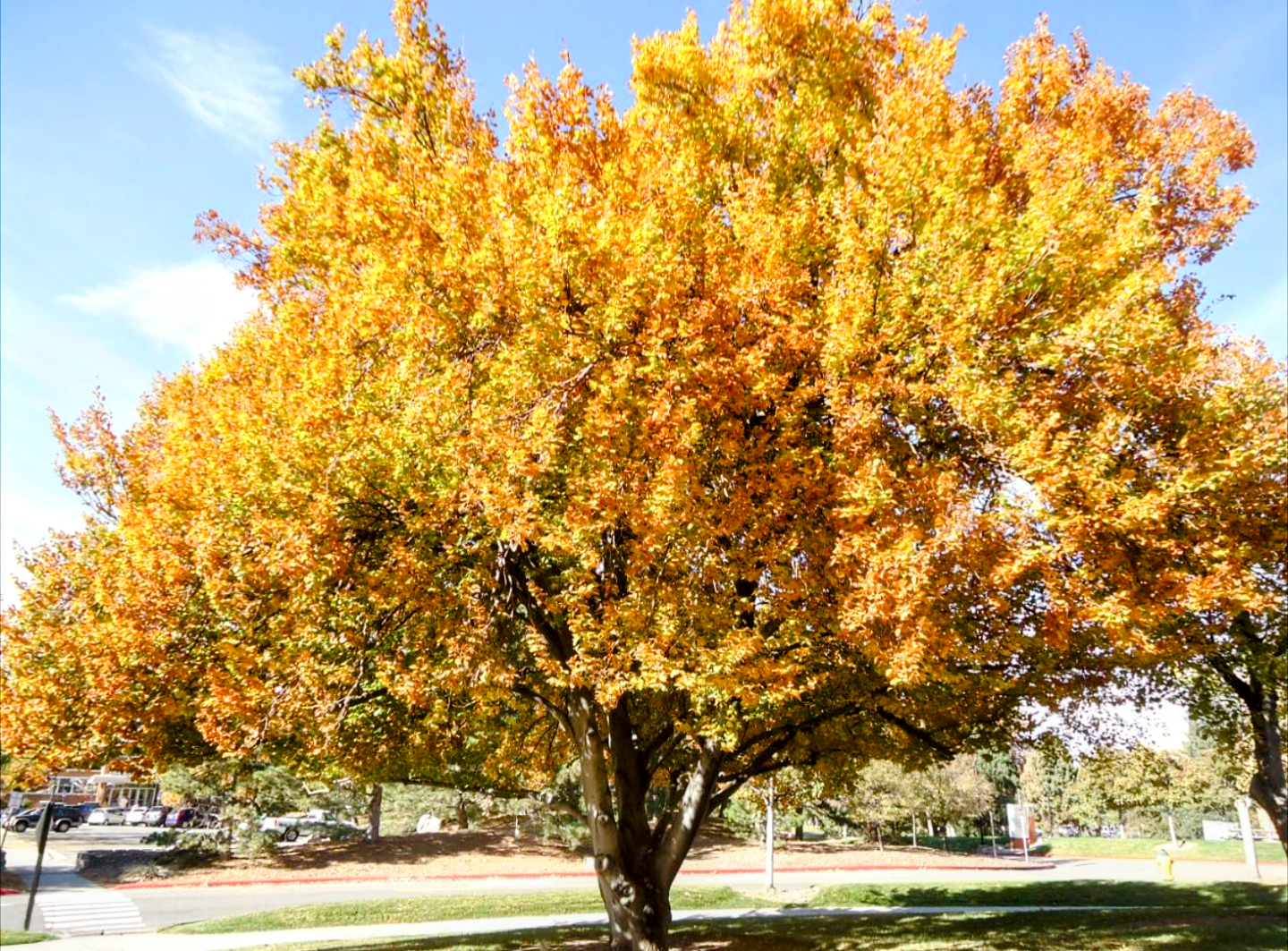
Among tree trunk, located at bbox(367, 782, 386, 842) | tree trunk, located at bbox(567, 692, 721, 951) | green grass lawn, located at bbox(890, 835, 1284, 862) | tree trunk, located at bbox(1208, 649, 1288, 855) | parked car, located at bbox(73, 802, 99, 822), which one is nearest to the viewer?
tree trunk, located at bbox(567, 692, 721, 951)

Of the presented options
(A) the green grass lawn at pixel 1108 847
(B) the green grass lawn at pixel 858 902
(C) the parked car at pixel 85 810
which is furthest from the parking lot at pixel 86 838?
(A) the green grass lawn at pixel 1108 847

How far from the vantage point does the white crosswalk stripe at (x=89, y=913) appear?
54.5 feet

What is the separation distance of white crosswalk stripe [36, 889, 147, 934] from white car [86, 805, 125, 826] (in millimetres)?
41809

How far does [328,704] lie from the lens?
907cm

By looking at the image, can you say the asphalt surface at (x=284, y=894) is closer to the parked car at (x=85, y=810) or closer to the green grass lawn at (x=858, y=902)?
the green grass lawn at (x=858, y=902)

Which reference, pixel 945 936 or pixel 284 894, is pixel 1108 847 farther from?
pixel 284 894

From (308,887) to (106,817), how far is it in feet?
145

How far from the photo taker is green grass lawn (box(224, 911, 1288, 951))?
40.4 ft

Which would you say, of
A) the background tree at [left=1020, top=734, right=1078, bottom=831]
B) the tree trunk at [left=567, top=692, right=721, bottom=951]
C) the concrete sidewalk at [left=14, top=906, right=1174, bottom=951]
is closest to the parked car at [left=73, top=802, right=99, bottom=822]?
the concrete sidewalk at [left=14, top=906, right=1174, bottom=951]

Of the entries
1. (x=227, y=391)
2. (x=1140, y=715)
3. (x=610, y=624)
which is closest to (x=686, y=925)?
(x=1140, y=715)

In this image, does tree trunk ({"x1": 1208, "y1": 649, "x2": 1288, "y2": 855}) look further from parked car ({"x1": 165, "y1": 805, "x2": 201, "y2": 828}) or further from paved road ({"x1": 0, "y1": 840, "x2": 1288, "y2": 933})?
parked car ({"x1": 165, "y1": 805, "x2": 201, "y2": 828})

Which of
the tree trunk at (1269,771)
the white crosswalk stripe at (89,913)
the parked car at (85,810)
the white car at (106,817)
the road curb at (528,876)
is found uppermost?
the tree trunk at (1269,771)

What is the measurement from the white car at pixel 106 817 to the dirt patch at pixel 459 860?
3643 centimetres

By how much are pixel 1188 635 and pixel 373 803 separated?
30424mm
